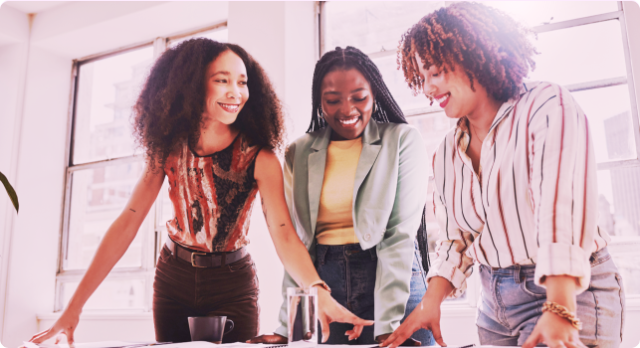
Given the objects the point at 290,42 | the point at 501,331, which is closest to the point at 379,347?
the point at 501,331

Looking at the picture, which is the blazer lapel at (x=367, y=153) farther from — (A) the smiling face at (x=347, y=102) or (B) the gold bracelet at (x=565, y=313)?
(B) the gold bracelet at (x=565, y=313)

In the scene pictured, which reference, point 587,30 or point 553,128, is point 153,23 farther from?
point 553,128

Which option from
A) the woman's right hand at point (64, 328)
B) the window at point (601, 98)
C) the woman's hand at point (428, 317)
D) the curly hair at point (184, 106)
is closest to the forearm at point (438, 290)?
the woman's hand at point (428, 317)

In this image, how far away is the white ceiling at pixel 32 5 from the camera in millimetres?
3516

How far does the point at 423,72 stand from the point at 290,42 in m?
1.53

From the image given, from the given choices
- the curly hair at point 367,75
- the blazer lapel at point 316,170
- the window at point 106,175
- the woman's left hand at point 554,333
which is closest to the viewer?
the woman's left hand at point 554,333

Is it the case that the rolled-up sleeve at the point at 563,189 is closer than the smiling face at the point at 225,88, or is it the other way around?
the rolled-up sleeve at the point at 563,189

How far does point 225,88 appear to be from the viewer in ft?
5.14

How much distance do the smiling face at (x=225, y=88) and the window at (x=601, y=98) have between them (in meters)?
1.29

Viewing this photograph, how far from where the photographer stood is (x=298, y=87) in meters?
A: 2.58

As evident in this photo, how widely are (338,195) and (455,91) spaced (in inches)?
20.0

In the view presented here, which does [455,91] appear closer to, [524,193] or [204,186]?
[524,193]

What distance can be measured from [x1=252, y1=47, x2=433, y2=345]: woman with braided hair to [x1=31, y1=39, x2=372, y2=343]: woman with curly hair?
0.10 m

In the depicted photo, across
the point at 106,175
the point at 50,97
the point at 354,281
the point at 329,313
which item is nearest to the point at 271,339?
the point at 329,313
